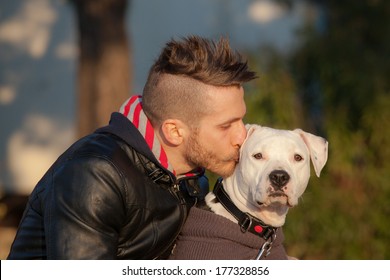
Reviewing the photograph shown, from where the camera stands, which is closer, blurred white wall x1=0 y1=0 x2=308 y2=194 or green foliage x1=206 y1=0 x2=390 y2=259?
green foliage x1=206 y1=0 x2=390 y2=259

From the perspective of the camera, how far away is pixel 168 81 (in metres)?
5.04

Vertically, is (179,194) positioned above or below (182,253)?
above

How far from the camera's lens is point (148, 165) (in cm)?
479

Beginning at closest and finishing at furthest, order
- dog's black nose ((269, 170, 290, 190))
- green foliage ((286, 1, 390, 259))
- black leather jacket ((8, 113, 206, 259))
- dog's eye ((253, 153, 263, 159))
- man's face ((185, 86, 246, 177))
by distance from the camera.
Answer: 1. black leather jacket ((8, 113, 206, 259))
2. man's face ((185, 86, 246, 177))
3. dog's black nose ((269, 170, 290, 190))
4. dog's eye ((253, 153, 263, 159))
5. green foliage ((286, 1, 390, 259))

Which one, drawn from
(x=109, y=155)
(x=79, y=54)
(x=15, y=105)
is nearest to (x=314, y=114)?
(x=79, y=54)

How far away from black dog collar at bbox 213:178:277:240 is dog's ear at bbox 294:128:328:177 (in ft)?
1.67

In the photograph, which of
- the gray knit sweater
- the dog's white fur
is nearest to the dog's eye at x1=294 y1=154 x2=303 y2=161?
the dog's white fur

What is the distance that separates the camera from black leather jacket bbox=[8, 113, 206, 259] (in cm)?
446

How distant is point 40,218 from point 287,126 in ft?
16.3

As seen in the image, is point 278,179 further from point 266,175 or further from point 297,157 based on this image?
point 297,157

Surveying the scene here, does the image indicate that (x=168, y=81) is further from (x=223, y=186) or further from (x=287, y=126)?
(x=287, y=126)

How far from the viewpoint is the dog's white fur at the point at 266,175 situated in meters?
5.23

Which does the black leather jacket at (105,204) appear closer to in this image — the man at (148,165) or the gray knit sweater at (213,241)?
the man at (148,165)

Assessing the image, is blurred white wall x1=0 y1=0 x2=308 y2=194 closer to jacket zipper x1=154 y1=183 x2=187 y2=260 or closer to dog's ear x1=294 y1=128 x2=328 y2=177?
dog's ear x1=294 y1=128 x2=328 y2=177
